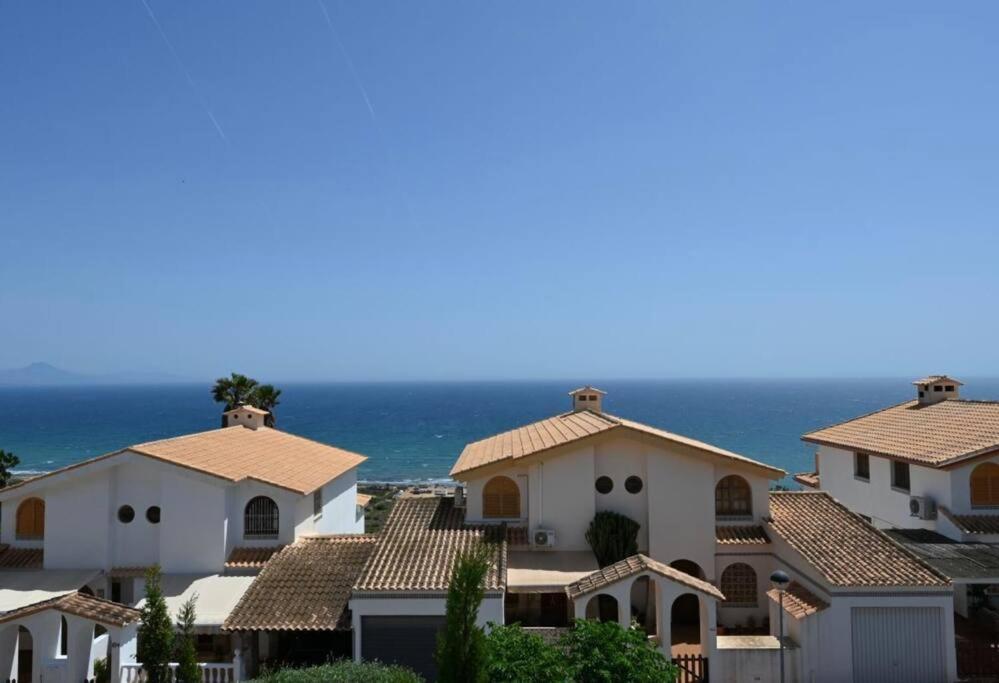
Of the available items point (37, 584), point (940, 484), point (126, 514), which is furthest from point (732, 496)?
point (37, 584)

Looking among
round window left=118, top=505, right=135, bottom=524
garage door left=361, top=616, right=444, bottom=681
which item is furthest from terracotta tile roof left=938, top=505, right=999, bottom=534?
round window left=118, top=505, right=135, bottom=524

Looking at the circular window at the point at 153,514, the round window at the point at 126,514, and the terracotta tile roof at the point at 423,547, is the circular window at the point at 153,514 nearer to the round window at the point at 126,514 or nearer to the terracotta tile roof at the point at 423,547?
the round window at the point at 126,514

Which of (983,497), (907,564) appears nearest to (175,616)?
(907,564)

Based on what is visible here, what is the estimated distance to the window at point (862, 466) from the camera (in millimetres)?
27891

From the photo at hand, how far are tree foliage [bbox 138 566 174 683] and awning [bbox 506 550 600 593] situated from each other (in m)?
8.11

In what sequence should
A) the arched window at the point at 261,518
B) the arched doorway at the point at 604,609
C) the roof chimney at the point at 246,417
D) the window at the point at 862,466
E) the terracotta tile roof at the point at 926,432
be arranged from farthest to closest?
the roof chimney at the point at 246,417
the window at the point at 862,466
the terracotta tile roof at the point at 926,432
the arched window at the point at 261,518
the arched doorway at the point at 604,609

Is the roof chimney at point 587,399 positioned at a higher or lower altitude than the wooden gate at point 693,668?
higher

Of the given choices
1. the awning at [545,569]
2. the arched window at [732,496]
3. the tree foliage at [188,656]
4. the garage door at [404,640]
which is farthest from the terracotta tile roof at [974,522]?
the tree foliage at [188,656]

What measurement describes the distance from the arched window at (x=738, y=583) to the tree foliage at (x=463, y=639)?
11.0 m

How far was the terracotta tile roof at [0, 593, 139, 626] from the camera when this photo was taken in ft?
52.4

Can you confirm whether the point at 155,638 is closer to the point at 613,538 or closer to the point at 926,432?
the point at 613,538

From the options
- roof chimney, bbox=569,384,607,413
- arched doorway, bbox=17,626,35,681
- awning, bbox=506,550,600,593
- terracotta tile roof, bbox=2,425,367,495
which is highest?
roof chimney, bbox=569,384,607,413

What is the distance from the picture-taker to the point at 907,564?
1702 centimetres

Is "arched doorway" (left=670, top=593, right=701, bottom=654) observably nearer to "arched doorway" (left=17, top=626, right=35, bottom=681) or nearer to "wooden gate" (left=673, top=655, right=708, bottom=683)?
"wooden gate" (left=673, top=655, right=708, bottom=683)
